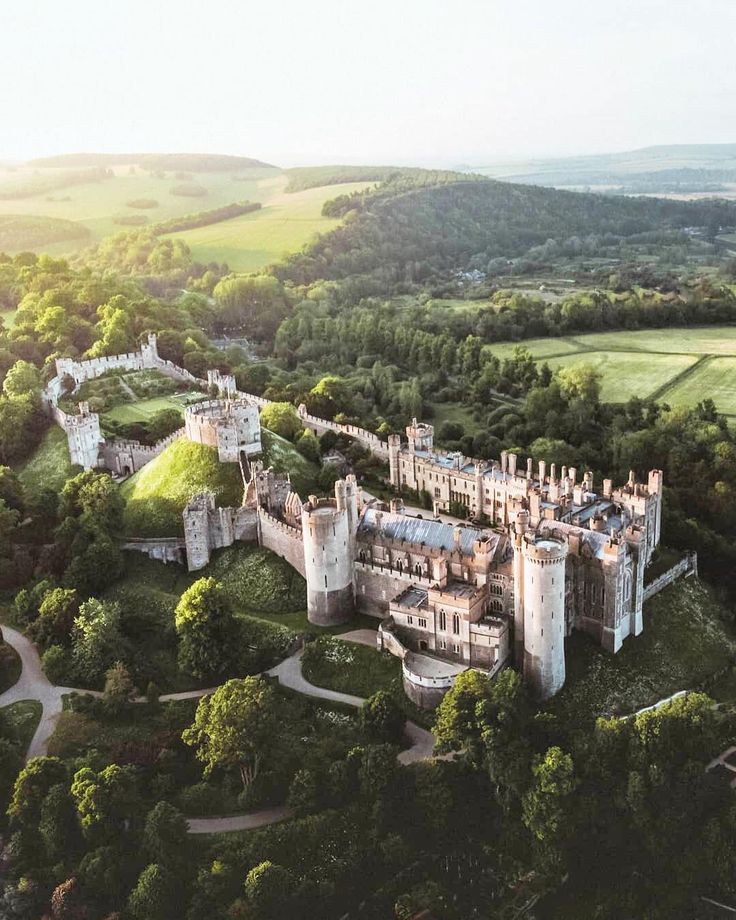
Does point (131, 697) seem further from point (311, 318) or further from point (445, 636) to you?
point (311, 318)

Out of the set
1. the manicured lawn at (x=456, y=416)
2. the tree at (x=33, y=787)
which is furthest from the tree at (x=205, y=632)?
the manicured lawn at (x=456, y=416)

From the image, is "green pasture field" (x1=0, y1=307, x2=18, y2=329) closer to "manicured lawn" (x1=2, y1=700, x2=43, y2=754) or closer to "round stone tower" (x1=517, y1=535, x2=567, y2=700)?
"manicured lawn" (x1=2, y1=700, x2=43, y2=754)

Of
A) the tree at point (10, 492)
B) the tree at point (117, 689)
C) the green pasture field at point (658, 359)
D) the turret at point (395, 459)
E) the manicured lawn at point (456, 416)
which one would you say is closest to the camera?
the tree at point (117, 689)

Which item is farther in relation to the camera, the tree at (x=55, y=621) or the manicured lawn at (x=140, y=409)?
the manicured lawn at (x=140, y=409)

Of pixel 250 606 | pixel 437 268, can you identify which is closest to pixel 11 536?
pixel 250 606

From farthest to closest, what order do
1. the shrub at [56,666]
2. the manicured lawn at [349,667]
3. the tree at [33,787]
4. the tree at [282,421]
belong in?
the tree at [282,421] → the shrub at [56,666] → the manicured lawn at [349,667] → the tree at [33,787]

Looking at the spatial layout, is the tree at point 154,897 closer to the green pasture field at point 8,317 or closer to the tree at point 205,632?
the tree at point 205,632
